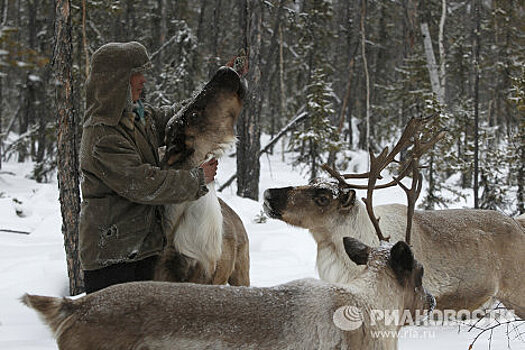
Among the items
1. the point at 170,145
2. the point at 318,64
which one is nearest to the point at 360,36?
the point at 318,64

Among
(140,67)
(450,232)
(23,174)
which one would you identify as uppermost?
(140,67)

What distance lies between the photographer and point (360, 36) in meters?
21.7

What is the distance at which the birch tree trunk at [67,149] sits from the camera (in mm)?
5891

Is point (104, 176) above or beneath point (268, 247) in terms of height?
above

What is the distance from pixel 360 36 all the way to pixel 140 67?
770 inches

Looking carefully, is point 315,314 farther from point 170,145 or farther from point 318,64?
point 318,64

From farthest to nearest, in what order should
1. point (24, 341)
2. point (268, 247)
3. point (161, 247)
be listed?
point (268, 247), point (24, 341), point (161, 247)

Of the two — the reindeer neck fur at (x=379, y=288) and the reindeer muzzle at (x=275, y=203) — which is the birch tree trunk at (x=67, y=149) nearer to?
the reindeer muzzle at (x=275, y=203)

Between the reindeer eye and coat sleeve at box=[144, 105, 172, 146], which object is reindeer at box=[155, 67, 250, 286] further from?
the reindeer eye

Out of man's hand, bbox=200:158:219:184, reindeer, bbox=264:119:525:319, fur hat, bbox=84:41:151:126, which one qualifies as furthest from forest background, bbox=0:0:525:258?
fur hat, bbox=84:41:151:126

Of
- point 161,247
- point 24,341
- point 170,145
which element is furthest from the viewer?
point 24,341

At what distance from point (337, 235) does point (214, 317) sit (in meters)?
2.51

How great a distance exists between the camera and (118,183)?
10.3 ft

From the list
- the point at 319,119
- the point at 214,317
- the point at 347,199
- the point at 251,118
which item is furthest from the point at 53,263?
the point at 319,119
